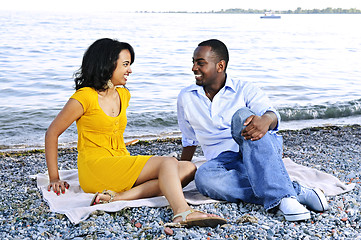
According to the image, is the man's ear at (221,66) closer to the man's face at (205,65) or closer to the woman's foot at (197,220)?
the man's face at (205,65)

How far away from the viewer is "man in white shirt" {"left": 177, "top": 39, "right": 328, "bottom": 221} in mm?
3559

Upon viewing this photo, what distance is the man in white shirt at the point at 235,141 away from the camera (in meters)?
3.56

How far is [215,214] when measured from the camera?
12.3 feet

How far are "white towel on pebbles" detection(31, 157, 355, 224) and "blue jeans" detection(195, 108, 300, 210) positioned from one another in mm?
229

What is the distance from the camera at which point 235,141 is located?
3.84m

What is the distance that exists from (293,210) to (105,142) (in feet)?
6.10

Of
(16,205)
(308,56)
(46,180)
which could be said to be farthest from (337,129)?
(308,56)

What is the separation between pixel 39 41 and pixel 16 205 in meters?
24.8

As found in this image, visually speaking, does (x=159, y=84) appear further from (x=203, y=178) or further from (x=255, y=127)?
(x=255, y=127)

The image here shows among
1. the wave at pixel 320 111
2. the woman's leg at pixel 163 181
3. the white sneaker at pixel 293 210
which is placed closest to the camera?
the white sneaker at pixel 293 210

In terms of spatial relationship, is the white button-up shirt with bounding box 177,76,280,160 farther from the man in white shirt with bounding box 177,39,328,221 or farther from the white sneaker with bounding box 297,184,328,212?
the white sneaker with bounding box 297,184,328,212

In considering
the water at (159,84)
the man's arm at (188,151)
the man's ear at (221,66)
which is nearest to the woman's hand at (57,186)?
the man's arm at (188,151)

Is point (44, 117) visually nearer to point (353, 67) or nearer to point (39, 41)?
point (353, 67)

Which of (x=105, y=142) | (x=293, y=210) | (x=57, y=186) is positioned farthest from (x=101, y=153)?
(x=293, y=210)
